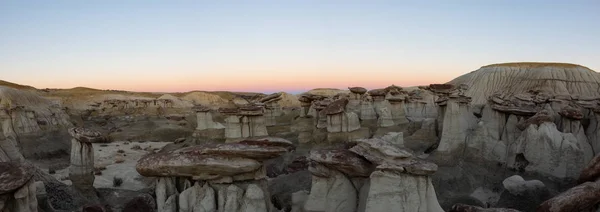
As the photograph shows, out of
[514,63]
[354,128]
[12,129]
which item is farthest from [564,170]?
[514,63]

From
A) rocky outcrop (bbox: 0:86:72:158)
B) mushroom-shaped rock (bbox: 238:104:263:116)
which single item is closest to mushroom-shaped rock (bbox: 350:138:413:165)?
mushroom-shaped rock (bbox: 238:104:263:116)

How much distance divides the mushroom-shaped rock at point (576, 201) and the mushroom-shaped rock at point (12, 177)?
1092 cm

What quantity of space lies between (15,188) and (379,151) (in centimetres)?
746

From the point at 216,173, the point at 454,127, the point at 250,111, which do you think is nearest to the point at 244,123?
the point at 250,111

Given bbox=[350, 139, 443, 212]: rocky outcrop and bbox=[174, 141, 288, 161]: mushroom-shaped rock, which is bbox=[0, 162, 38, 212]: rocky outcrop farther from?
bbox=[350, 139, 443, 212]: rocky outcrop

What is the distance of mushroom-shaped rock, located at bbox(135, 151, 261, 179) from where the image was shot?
9109 mm

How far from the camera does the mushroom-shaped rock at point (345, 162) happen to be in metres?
9.22

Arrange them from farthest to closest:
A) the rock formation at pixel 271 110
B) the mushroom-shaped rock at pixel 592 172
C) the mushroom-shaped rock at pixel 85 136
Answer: the rock formation at pixel 271 110, the mushroom-shaped rock at pixel 85 136, the mushroom-shaped rock at pixel 592 172

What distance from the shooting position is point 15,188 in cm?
800

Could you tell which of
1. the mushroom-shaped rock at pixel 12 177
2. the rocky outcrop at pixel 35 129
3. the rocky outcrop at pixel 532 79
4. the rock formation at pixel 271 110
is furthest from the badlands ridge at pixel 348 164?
the rocky outcrop at pixel 532 79

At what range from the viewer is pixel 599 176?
9594 mm

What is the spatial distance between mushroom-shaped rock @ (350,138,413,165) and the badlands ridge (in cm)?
2

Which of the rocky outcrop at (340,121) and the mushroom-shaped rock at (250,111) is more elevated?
the mushroom-shaped rock at (250,111)

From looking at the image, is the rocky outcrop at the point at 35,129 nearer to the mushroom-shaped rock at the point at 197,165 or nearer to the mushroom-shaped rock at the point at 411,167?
the mushroom-shaped rock at the point at 197,165
